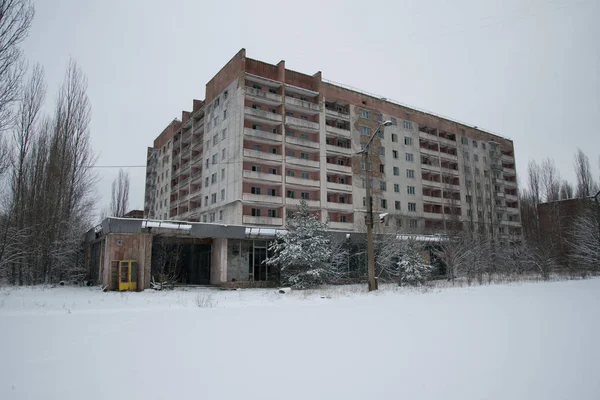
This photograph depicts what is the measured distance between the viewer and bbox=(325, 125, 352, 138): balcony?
4684cm

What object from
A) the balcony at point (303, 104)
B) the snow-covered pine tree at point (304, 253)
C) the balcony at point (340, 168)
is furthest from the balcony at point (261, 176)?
the snow-covered pine tree at point (304, 253)

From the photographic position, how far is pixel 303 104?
44.9m

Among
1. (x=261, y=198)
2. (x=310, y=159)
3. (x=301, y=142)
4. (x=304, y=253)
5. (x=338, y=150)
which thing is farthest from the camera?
(x=338, y=150)

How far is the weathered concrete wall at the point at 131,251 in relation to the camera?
22516 millimetres

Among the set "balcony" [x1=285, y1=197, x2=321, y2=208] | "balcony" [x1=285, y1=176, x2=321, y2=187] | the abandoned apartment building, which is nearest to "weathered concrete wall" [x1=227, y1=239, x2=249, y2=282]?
the abandoned apartment building

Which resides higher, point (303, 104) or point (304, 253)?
point (303, 104)

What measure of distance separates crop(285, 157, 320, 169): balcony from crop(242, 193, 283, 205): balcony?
4687mm

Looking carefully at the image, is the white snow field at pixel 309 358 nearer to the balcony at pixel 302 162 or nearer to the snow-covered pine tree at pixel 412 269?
the snow-covered pine tree at pixel 412 269

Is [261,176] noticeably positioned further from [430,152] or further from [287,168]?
[430,152]

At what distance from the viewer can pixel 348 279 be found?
101 ft

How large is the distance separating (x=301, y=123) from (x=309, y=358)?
134ft

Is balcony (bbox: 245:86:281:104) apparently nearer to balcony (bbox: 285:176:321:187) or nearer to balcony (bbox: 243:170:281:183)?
balcony (bbox: 243:170:281:183)

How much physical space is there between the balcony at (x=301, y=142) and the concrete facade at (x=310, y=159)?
0.12 m

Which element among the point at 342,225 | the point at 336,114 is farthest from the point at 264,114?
the point at 342,225
